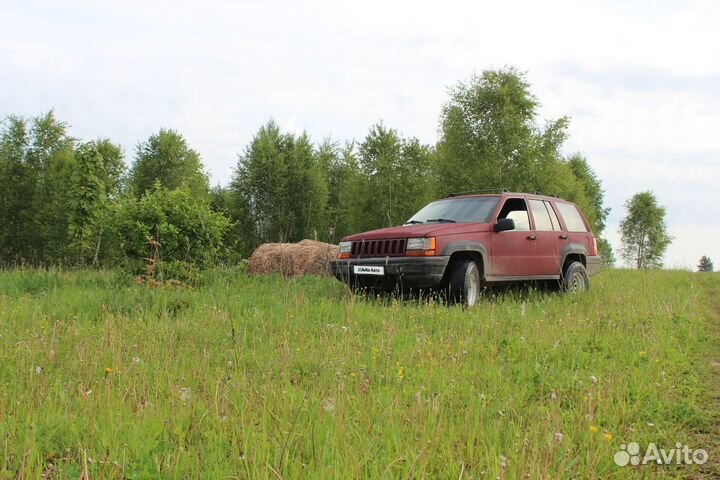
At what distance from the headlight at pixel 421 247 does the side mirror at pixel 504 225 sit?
1.33 meters

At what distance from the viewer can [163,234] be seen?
34.4ft

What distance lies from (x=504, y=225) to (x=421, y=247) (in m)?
1.55

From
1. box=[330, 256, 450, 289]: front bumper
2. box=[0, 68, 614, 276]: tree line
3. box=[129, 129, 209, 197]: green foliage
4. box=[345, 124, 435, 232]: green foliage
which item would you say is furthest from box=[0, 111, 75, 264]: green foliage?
box=[330, 256, 450, 289]: front bumper

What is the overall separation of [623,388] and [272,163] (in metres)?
39.7

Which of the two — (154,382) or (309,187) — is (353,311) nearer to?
(154,382)

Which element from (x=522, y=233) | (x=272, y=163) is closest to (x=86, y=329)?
(x=522, y=233)

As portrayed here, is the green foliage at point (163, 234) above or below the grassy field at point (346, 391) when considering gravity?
above

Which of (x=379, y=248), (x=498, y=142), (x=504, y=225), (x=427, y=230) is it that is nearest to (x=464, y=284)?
(x=427, y=230)

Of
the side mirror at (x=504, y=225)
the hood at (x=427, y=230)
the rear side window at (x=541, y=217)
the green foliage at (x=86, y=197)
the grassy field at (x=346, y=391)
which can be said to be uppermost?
the green foliage at (x=86, y=197)

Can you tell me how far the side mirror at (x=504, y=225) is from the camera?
8680 mm

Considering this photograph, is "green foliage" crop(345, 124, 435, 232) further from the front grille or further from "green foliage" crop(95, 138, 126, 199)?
the front grille

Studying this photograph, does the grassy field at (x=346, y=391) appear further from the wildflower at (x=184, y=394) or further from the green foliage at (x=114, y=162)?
the green foliage at (x=114, y=162)

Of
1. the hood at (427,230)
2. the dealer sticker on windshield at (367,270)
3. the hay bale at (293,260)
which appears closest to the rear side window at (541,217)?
the hood at (427,230)

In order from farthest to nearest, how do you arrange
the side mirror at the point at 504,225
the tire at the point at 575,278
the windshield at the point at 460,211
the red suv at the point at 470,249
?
the tire at the point at 575,278
the windshield at the point at 460,211
the side mirror at the point at 504,225
the red suv at the point at 470,249
